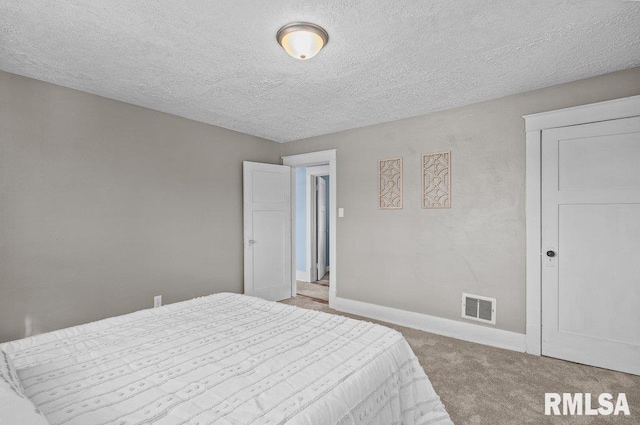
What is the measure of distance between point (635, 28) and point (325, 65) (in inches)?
76.6

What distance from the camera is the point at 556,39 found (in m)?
1.99

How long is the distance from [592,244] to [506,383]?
136 cm

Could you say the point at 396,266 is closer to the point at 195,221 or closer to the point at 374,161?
the point at 374,161

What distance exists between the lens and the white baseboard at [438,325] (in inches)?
115

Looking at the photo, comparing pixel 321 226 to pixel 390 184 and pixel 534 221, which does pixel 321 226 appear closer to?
pixel 390 184

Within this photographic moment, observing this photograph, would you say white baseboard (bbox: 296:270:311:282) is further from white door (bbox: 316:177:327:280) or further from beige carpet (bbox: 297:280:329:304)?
white door (bbox: 316:177:327:280)

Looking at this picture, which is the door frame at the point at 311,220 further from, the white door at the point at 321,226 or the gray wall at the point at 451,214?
the gray wall at the point at 451,214

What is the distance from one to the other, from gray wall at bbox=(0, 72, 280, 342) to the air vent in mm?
2808

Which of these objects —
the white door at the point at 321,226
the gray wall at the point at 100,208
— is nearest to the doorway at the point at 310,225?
the white door at the point at 321,226

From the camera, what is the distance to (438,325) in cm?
334

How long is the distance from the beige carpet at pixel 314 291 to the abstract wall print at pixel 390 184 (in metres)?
1.75

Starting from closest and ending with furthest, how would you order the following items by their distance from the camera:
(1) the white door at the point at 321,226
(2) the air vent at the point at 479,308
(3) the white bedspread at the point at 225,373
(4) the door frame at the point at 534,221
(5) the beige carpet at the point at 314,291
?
(3) the white bedspread at the point at 225,373 < (4) the door frame at the point at 534,221 < (2) the air vent at the point at 479,308 < (5) the beige carpet at the point at 314,291 < (1) the white door at the point at 321,226

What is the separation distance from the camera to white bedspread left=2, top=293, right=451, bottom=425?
1.03 metres

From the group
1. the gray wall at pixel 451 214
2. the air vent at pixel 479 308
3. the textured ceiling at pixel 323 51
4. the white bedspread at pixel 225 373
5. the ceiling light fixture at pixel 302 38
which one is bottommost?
the air vent at pixel 479 308
